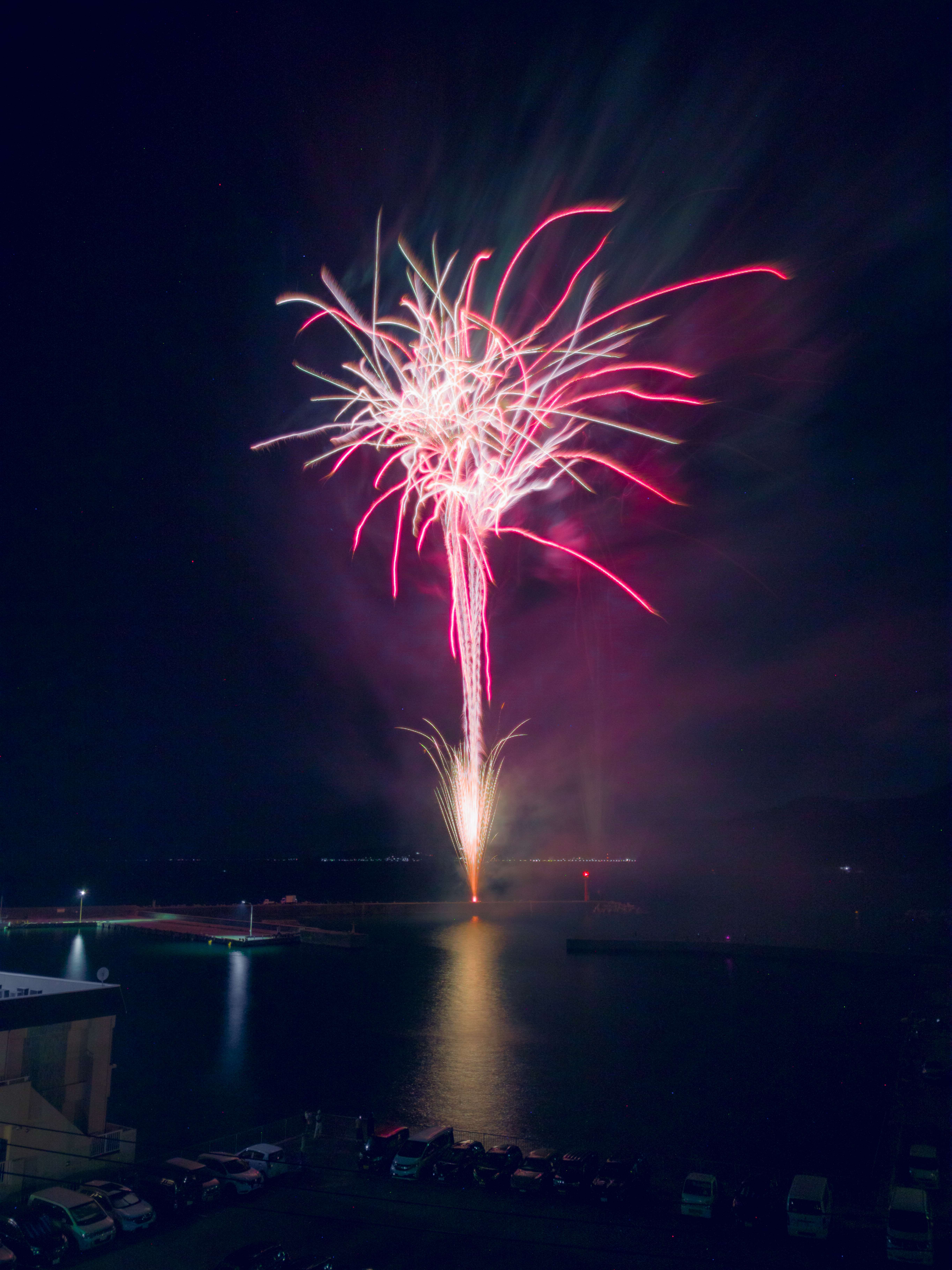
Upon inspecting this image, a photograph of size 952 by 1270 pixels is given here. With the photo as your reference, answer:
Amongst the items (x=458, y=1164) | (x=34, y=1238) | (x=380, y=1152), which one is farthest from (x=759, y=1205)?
(x=34, y=1238)

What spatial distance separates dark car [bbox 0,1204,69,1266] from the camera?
809cm

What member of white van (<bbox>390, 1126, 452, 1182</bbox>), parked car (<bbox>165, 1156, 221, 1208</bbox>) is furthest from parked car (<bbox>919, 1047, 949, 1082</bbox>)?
parked car (<bbox>165, 1156, 221, 1208</bbox>)

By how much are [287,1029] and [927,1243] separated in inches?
716

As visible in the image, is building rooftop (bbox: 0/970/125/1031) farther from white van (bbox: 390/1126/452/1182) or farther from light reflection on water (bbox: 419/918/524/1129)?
light reflection on water (bbox: 419/918/524/1129)

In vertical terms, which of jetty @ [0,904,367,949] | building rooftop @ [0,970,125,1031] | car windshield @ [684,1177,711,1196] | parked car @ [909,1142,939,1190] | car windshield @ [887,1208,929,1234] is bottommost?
jetty @ [0,904,367,949]

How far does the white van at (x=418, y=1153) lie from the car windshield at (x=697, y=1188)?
325cm

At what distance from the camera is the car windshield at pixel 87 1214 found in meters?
→ 8.55

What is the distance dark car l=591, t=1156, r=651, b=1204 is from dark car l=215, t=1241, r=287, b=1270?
153 inches

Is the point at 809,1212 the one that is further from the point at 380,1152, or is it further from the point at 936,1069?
the point at 936,1069

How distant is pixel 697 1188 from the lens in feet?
32.0

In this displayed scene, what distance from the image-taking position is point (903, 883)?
110375 mm

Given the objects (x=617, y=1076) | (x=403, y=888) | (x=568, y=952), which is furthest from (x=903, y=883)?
(x=617, y=1076)

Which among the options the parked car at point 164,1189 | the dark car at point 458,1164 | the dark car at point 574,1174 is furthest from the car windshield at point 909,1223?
the parked car at point 164,1189

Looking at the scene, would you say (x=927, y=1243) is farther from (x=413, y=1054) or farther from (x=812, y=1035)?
(x=812, y=1035)
